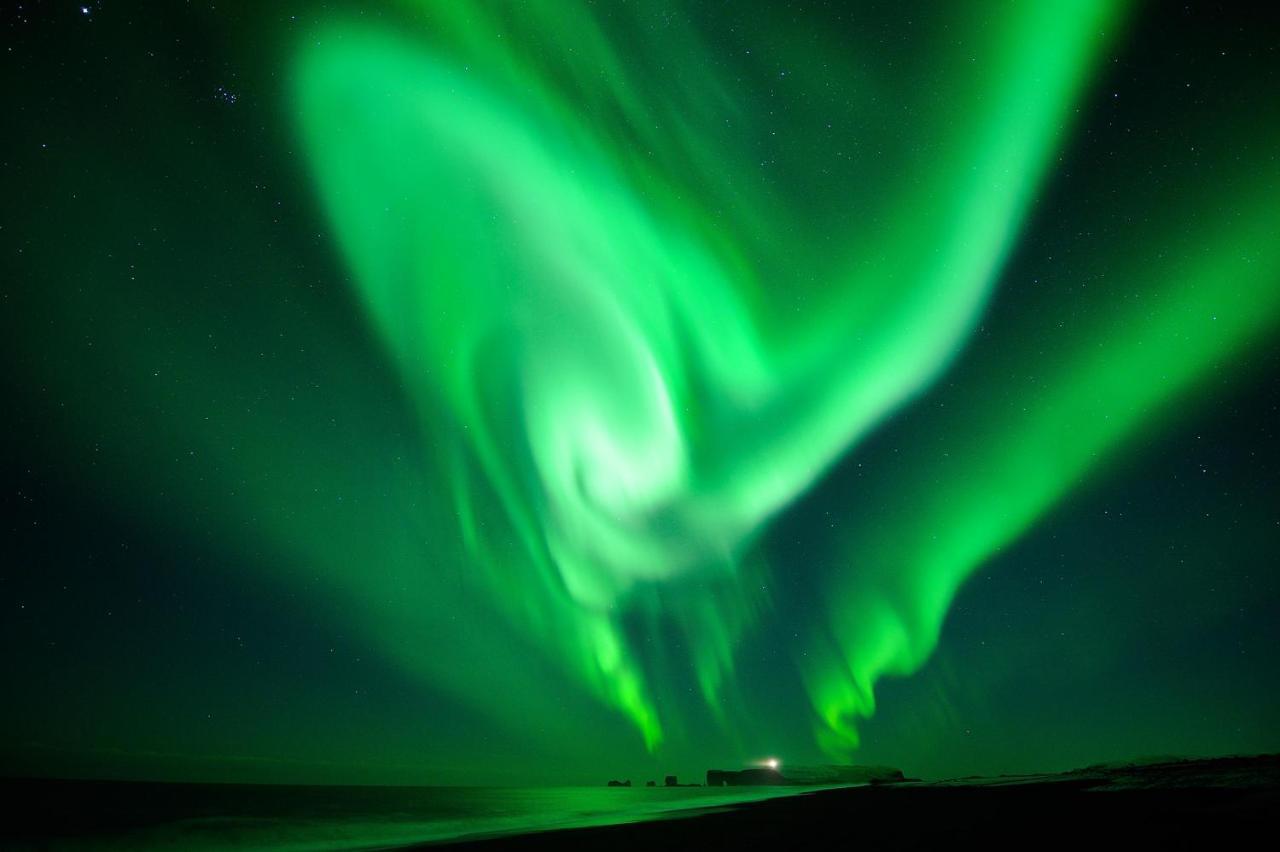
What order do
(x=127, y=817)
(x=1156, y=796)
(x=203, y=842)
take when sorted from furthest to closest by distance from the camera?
1. (x=127, y=817)
2. (x=203, y=842)
3. (x=1156, y=796)

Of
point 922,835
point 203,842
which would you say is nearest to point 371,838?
point 203,842

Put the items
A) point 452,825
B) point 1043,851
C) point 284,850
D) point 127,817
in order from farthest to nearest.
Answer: point 127,817, point 452,825, point 284,850, point 1043,851

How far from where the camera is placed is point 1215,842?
34.0ft

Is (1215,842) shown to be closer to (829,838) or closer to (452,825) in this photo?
(829,838)

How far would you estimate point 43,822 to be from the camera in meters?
43.4

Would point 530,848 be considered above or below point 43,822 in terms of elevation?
below

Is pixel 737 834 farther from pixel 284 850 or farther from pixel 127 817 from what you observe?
pixel 127 817

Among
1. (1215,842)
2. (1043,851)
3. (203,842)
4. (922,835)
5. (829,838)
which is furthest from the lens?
(203,842)

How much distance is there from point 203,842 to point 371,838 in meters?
8.57

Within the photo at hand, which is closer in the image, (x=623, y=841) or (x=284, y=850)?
(x=623, y=841)

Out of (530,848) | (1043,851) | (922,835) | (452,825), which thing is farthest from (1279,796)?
(452,825)

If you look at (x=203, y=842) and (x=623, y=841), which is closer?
(x=623, y=841)

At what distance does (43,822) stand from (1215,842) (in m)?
62.6

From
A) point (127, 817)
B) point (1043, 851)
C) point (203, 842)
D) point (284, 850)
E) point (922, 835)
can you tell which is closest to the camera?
point (1043, 851)
